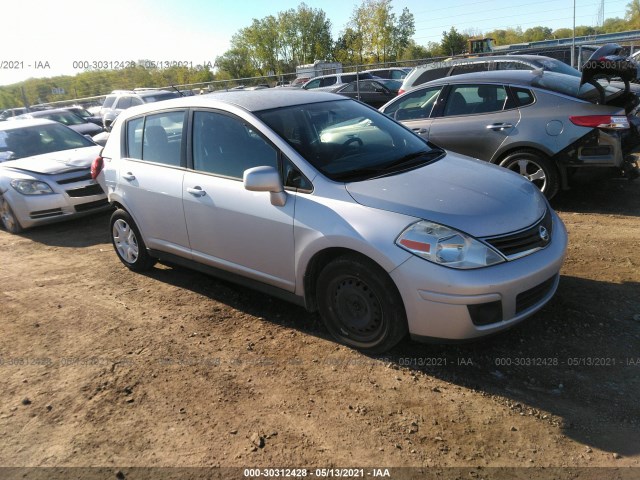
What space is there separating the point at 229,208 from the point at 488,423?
2.34 metres

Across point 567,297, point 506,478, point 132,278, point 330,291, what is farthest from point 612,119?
point 132,278

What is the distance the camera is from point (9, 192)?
746 cm

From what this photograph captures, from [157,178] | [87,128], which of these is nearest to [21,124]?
[157,178]

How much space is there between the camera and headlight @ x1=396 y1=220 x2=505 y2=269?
3.02 meters

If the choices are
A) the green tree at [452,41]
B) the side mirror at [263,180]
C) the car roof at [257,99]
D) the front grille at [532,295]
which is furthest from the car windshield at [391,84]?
the green tree at [452,41]

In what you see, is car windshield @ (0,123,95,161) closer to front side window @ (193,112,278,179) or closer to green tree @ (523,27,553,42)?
front side window @ (193,112,278,179)

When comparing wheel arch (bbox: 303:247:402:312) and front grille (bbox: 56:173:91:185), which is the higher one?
front grille (bbox: 56:173:91:185)

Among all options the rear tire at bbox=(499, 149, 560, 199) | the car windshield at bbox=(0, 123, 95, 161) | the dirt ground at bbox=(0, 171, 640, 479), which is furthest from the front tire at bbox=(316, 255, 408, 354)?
the car windshield at bbox=(0, 123, 95, 161)

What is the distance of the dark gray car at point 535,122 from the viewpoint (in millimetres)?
5777

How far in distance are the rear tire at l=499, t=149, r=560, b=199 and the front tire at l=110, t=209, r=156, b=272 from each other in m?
4.32

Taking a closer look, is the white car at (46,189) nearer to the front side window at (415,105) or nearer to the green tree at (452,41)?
the front side window at (415,105)

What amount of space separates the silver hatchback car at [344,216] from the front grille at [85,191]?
3.03 meters

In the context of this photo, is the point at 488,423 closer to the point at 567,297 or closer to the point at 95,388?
the point at 567,297

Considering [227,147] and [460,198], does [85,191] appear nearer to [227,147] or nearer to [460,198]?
[227,147]
